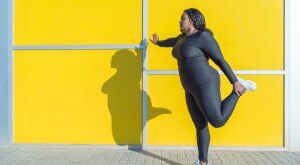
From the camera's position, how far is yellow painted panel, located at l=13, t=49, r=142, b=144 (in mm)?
5152

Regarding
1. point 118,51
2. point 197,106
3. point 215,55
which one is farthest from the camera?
point 118,51

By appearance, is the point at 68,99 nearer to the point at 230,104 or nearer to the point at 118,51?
the point at 118,51

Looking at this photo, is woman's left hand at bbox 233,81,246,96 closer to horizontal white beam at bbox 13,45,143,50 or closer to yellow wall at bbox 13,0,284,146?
yellow wall at bbox 13,0,284,146

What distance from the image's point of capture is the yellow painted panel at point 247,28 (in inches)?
196

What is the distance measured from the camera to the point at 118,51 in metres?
5.13

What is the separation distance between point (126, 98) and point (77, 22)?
4.13ft

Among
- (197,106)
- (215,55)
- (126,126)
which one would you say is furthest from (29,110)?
(215,55)

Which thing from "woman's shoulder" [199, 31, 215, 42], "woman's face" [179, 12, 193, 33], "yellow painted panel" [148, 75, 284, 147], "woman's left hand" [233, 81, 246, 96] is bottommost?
"yellow painted panel" [148, 75, 284, 147]

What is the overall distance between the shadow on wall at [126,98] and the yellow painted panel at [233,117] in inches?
5.7

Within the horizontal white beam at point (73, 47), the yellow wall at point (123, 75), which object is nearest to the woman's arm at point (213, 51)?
the yellow wall at point (123, 75)

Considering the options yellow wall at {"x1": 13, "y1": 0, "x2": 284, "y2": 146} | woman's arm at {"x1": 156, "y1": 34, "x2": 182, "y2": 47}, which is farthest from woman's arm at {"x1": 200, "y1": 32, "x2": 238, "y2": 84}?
yellow wall at {"x1": 13, "y1": 0, "x2": 284, "y2": 146}

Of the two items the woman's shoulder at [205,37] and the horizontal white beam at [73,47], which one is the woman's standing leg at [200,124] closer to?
the woman's shoulder at [205,37]

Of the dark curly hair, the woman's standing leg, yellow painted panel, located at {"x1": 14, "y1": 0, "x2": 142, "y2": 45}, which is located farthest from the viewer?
yellow painted panel, located at {"x1": 14, "y1": 0, "x2": 142, "y2": 45}

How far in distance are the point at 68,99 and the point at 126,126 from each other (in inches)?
35.6
